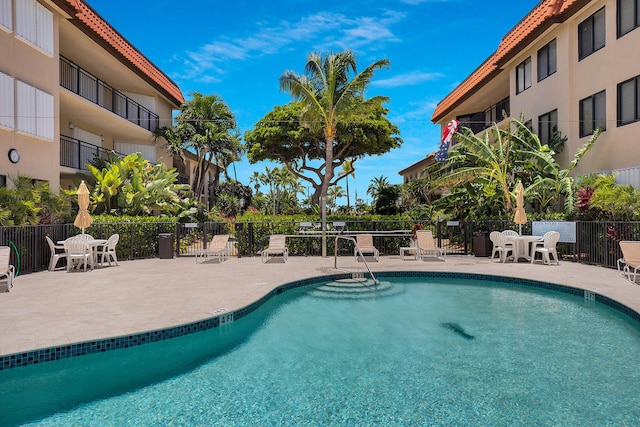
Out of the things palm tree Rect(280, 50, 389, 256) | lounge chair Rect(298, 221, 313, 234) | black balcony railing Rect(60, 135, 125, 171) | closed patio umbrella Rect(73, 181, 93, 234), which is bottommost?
lounge chair Rect(298, 221, 313, 234)

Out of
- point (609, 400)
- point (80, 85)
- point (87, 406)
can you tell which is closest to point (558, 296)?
point (609, 400)

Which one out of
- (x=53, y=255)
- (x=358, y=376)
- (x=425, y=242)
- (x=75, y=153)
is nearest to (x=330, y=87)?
(x=425, y=242)

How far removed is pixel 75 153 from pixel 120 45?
5537 millimetres

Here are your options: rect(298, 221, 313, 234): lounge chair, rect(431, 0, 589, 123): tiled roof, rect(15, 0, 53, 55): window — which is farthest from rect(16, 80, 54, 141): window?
rect(431, 0, 589, 123): tiled roof

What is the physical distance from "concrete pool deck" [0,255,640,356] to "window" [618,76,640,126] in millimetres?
5480

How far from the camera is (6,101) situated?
12570 millimetres

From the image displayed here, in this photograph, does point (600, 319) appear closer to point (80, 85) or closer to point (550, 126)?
point (550, 126)

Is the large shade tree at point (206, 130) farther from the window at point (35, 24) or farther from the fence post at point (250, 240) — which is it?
the fence post at point (250, 240)

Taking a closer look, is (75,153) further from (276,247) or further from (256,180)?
(256,180)

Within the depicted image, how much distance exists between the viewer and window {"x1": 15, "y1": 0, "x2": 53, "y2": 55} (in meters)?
13.3

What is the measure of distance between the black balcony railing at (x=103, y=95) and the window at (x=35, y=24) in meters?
2.58

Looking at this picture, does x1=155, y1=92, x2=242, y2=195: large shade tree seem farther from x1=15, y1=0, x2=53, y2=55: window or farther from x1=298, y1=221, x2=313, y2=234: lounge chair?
x1=298, y1=221, x2=313, y2=234: lounge chair

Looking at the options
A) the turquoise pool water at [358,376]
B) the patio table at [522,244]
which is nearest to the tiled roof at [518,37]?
the patio table at [522,244]

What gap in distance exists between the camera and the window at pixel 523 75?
2003 centimetres
